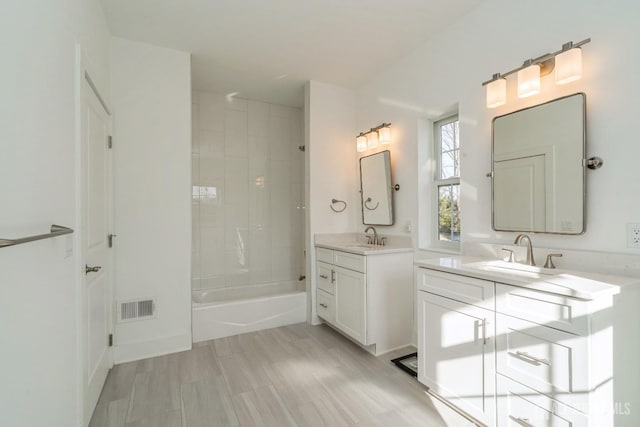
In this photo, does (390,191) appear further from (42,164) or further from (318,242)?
(42,164)

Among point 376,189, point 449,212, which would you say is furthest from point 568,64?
point 376,189

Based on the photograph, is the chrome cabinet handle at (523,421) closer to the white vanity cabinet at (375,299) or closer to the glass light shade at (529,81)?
the white vanity cabinet at (375,299)

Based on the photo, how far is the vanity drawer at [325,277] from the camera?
3.07 meters

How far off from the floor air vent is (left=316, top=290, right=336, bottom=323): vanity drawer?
157 cm

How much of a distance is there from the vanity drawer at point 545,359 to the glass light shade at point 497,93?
1.35m

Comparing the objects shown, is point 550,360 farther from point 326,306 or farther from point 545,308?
point 326,306

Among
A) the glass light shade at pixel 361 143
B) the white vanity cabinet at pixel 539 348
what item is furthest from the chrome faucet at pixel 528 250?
the glass light shade at pixel 361 143

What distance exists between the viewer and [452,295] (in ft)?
5.96

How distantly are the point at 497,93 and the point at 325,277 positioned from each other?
2180mm

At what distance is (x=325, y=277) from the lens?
3.20m

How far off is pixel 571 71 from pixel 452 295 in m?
1.37

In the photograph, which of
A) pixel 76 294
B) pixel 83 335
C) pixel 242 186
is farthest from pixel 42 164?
pixel 242 186

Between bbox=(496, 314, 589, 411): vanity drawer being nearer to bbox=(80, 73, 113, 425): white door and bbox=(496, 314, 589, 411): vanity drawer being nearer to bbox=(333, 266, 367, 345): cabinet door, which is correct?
bbox=(333, 266, 367, 345): cabinet door

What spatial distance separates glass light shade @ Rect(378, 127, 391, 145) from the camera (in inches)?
120
